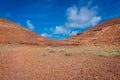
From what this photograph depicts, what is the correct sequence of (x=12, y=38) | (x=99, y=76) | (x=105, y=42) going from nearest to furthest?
1. (x=99, y=76)
2. (x=105, y=42)
3. (x=12, y=38)

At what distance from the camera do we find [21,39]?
46719 mm

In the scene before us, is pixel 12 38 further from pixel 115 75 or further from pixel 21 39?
pixel 115 75

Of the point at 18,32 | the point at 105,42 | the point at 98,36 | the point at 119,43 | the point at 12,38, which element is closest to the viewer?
the point at 119,43

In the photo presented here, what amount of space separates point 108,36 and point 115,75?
3411 cm

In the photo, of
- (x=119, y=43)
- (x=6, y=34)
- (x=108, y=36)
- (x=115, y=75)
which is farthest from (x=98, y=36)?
(x=115, y=75)

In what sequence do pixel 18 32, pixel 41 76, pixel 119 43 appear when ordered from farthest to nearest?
pixel 18 32 < pixel 119 43 < pixel 41 76

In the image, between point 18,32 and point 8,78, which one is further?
point 18,32

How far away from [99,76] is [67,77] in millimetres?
1306

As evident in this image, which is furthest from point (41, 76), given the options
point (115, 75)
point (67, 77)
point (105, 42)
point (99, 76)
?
point (105, 42)

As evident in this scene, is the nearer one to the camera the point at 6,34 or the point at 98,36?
the point at 98,36

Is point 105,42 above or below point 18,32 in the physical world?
below

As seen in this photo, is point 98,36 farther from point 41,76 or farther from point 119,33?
point 41,76

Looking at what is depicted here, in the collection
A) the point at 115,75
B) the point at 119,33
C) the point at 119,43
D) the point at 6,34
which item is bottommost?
the point at 115,75

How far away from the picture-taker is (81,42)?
41031mm
